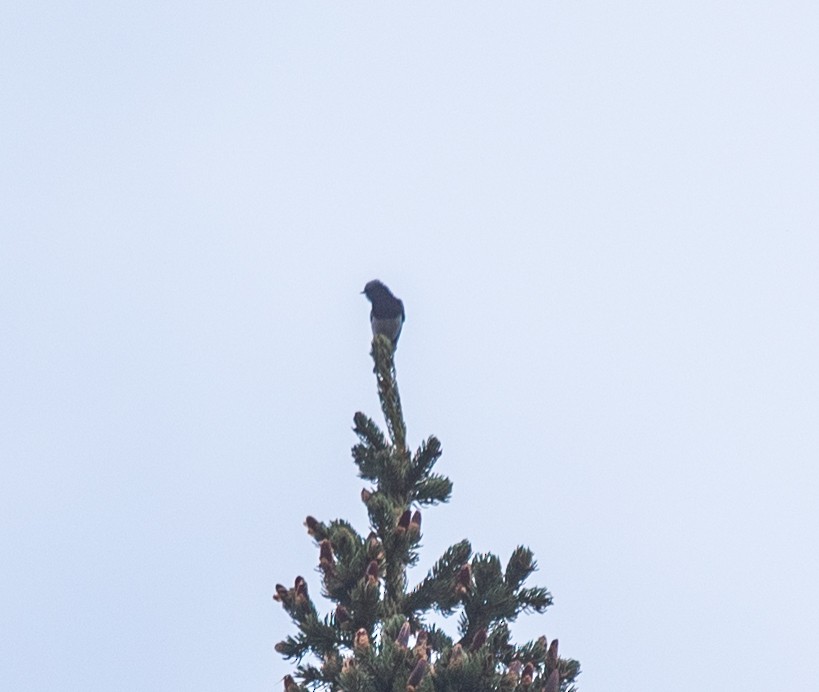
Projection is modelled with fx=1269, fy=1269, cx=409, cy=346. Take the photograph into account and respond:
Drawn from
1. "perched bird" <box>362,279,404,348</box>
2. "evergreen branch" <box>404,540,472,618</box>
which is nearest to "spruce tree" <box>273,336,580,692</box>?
"evergreen branch" <box>404,540,472,618</box>

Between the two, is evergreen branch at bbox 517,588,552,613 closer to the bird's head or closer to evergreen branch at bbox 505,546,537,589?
evergreen branch at bbox 505,546,537,589

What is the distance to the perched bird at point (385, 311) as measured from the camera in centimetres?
1309

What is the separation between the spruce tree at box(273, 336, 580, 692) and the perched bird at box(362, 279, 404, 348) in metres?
4.16

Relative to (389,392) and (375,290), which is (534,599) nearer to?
(389,392)

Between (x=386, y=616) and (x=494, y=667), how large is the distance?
88 cm

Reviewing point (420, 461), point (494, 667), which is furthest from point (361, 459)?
point (494, 667)

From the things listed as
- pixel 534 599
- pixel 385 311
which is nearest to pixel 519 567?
pixel 534 599

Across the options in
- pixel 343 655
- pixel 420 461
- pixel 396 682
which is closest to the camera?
pixel 396 682

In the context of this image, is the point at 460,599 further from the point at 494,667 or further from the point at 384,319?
the point at 384,319

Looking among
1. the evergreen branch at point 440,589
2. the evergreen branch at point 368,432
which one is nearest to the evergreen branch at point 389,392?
→ the evergreen branch at point 368,432

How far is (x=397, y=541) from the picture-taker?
27.7ft

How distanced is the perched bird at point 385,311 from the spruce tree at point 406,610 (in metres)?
4.16

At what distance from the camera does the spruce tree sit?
7461mm

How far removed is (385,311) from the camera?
13.1 m
